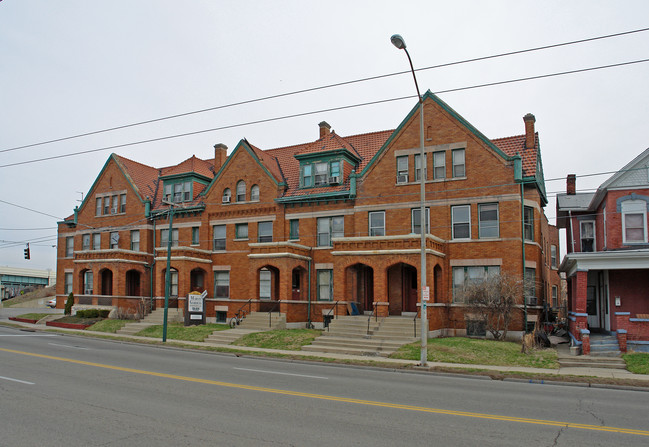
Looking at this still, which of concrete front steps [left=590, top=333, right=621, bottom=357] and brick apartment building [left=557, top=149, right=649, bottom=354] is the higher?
brick apartment building [left=557, top=149, right=649, bottom=354]

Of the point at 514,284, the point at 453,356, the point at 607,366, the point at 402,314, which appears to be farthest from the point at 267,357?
the point at 607,366

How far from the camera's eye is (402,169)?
29.5m

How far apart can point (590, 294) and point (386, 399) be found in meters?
20.4

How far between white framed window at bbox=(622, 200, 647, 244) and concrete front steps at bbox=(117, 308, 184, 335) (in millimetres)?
26001

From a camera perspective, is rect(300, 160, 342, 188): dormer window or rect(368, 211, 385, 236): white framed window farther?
rect(300, 160, 342, 188): dormer window

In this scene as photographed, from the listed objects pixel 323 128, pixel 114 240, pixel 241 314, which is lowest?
pixel 241 314

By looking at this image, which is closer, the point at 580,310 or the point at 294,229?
the point at 580,310

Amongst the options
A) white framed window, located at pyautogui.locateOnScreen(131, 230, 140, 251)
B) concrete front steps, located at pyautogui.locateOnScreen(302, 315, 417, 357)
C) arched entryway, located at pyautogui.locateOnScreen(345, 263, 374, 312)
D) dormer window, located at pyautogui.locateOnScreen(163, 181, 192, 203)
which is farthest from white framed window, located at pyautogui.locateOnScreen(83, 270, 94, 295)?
concrete front steps, located at pyautogui.locateOnScreen(302, 315, 417, 357)

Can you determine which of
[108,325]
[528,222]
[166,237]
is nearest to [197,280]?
[166,237]

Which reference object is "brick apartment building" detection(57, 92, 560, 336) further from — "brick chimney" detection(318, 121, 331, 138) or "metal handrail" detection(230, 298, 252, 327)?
"metal handrail" detection(230, 298, 252, 327)

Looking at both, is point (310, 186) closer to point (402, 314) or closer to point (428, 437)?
point (402, 314)

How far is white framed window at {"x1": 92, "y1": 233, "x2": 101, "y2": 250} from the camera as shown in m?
43.3

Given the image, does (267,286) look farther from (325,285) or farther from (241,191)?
(241,191)

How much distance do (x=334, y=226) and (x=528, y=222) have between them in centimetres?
1097
